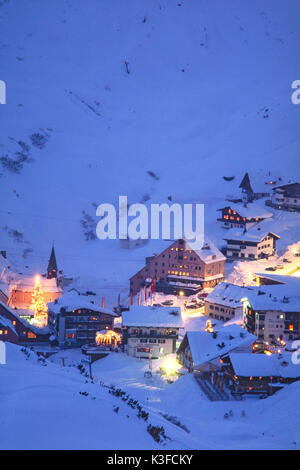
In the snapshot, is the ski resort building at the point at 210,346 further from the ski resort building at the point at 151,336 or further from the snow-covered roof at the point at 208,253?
the snow-covered roof at the point at 208,253

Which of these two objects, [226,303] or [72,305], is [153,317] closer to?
[226,303]

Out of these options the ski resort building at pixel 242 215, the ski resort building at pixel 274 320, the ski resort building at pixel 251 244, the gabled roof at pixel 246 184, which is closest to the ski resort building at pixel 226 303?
the ski resort building at pixel 274 320

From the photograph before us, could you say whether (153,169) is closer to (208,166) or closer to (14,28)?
(208,166)

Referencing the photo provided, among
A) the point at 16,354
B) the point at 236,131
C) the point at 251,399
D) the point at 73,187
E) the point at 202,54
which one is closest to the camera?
the point at 16,354

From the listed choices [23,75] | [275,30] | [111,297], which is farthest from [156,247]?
[275,30]

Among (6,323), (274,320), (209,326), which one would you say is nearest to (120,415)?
(274,320)

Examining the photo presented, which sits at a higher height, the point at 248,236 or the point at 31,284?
the point at 248,236
